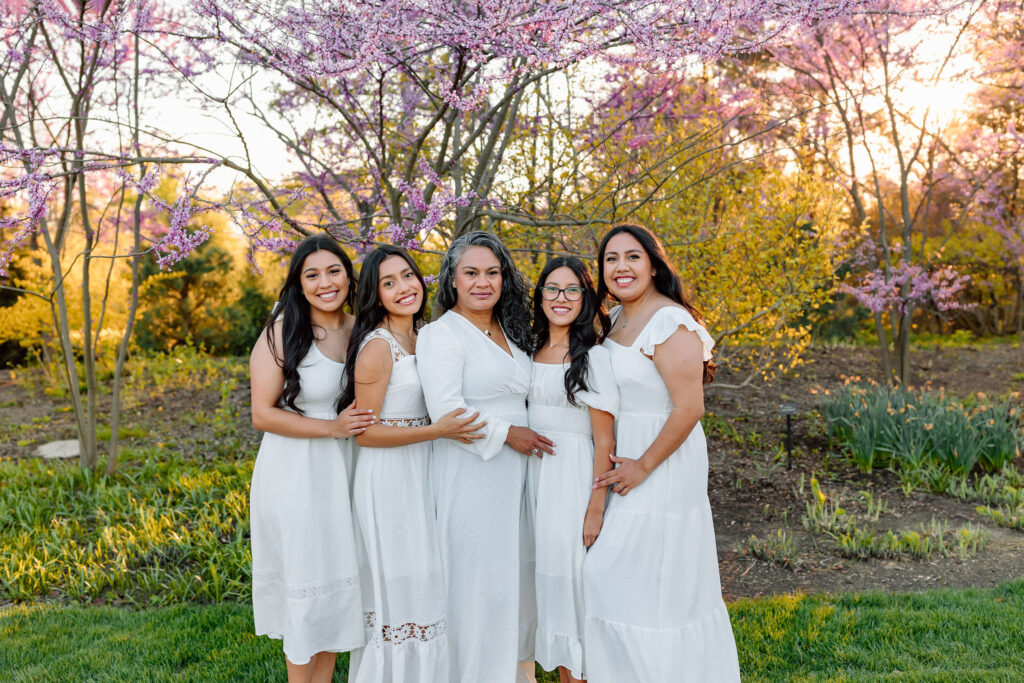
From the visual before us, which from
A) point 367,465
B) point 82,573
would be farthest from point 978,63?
point 82,573

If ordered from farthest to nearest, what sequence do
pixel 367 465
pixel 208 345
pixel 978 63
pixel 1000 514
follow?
1. pixel 208 345
2. pixel 978 63
3. pixel 1000 514
4. pixel 367 465

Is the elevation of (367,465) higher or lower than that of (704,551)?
higher

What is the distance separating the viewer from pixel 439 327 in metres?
2.63

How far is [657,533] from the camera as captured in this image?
8.18ft

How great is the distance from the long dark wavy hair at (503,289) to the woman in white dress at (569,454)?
183mm

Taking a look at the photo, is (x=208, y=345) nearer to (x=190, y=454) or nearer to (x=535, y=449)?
(x=190, y=454)

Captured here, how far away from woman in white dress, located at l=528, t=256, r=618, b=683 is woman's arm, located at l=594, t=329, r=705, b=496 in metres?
0.14

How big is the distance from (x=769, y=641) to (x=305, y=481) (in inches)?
89.9

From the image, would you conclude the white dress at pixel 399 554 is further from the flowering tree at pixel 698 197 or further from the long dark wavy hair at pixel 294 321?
the flowering tree at pixel 698 197

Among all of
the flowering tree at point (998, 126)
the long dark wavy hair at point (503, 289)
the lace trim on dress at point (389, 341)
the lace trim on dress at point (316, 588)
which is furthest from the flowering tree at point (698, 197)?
the lace trim on dress at point (316, 588)

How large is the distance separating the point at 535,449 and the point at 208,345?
35.4 ft

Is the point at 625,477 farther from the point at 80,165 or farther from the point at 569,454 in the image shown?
the point at 80,165

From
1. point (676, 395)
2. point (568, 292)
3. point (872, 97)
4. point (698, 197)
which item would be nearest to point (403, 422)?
point (568, 292)

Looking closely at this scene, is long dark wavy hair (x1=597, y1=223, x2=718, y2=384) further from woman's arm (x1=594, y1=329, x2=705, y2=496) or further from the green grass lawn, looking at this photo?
the green grass lawn
